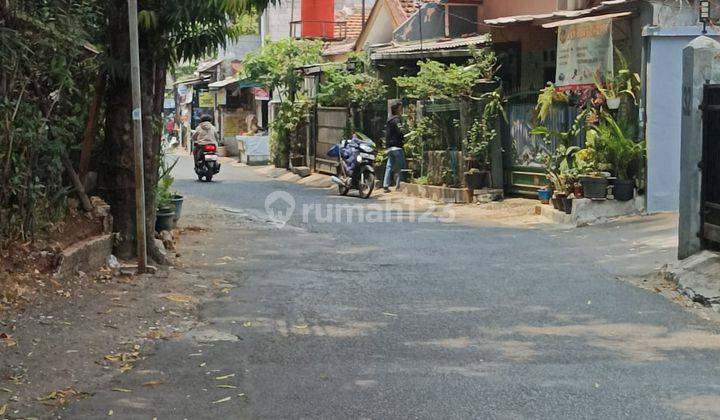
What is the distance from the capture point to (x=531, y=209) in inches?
695

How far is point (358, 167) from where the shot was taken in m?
20.8

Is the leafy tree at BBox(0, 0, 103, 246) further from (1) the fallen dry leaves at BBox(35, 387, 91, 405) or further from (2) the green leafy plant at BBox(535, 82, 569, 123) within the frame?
(2) the green leafy plant at BBox(535, 82, 569, 123)

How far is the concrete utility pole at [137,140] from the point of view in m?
9.49

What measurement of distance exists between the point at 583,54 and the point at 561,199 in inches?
92.5

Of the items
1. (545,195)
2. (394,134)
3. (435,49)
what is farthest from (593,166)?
(435,49)

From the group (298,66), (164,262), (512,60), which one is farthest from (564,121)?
(298,66)

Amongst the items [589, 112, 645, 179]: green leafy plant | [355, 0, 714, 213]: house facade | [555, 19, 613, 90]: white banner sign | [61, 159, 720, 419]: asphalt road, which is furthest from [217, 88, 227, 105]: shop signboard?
[61, 159, 720, 419]: asphalt road

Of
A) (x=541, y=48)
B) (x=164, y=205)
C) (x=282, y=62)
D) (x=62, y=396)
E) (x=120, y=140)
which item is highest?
(x=282, y=62)

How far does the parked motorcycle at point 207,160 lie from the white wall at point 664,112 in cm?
1347

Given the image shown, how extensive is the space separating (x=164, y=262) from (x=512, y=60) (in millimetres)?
11450

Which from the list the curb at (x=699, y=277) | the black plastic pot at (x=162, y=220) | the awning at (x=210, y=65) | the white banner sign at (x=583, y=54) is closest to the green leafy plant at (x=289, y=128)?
the white banner sign at (x=583, y=54)

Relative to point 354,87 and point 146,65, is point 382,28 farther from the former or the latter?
point 146,65

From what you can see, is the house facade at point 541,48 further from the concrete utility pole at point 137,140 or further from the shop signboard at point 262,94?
the shop signboard at point 262,94

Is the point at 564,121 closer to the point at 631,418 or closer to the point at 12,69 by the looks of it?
the point at 12,69
